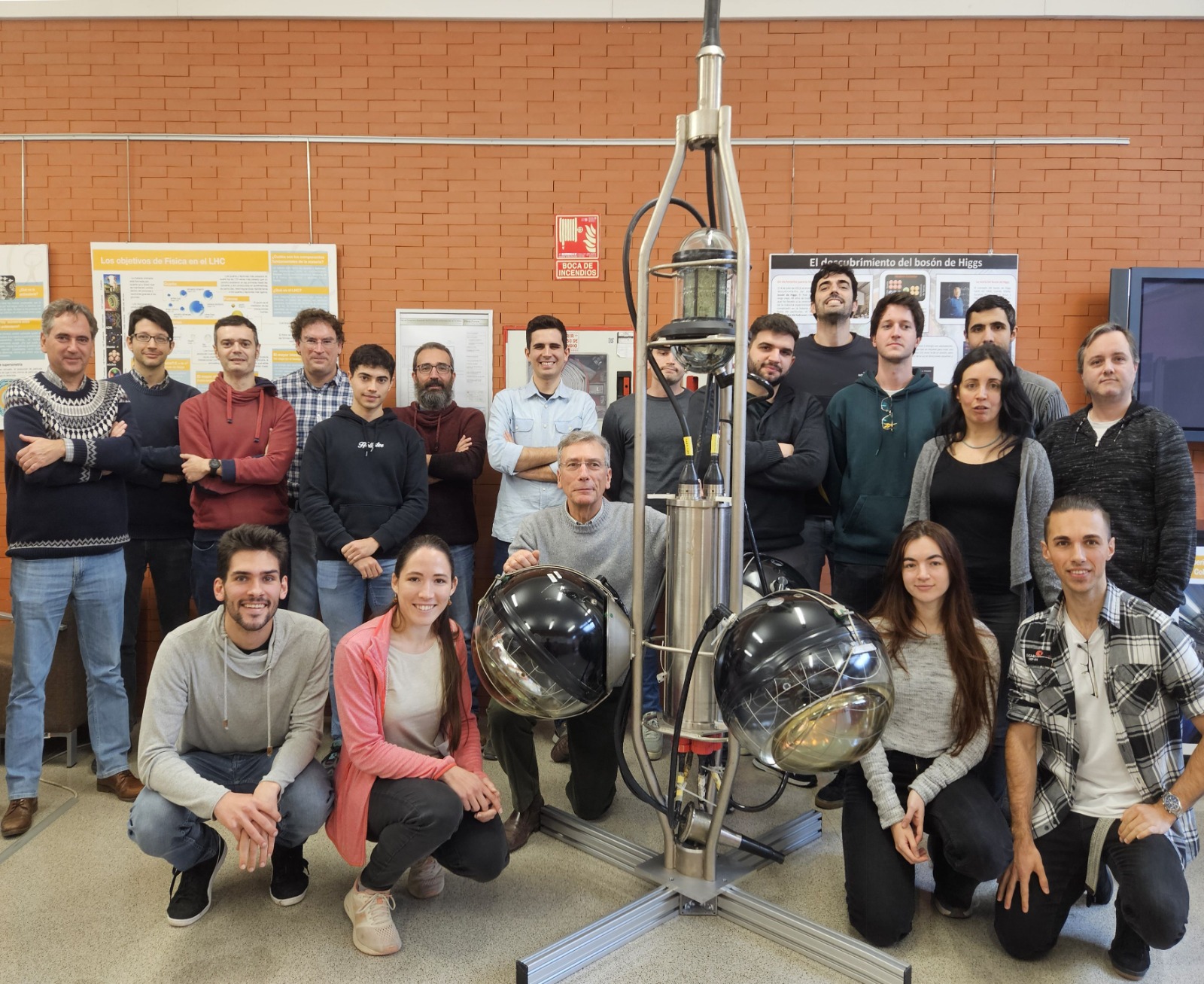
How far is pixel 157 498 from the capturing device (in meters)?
3.50

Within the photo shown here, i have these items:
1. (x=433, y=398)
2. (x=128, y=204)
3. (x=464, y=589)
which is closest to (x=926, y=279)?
(x=433, y=398)

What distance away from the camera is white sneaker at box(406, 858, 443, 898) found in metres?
2.34

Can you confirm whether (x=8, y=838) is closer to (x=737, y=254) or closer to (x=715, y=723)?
(x=715, y=723)

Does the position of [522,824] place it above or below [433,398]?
below

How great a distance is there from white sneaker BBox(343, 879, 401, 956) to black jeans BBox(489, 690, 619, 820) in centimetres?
58

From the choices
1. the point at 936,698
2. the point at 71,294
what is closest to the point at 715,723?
the point at 936,698

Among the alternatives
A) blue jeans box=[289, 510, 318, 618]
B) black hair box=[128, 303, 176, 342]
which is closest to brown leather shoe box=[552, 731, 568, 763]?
blue jeans box=[289, 510, 318, 618]

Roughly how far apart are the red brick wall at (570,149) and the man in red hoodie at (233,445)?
38.5 inches

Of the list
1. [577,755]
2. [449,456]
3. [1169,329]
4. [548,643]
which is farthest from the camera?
[1169,329]

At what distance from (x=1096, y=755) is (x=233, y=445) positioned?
3.06 metres

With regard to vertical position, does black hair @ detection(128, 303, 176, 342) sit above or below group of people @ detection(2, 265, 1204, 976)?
above

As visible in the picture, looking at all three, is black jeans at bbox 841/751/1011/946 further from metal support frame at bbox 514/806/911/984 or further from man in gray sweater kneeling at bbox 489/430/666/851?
man in gray sweater kneeling at bbox 489/430/666/851

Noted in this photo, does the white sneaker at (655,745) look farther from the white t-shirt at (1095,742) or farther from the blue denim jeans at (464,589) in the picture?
the white t-shirt at (1095,742)

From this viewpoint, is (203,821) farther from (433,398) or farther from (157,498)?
(433,398)
